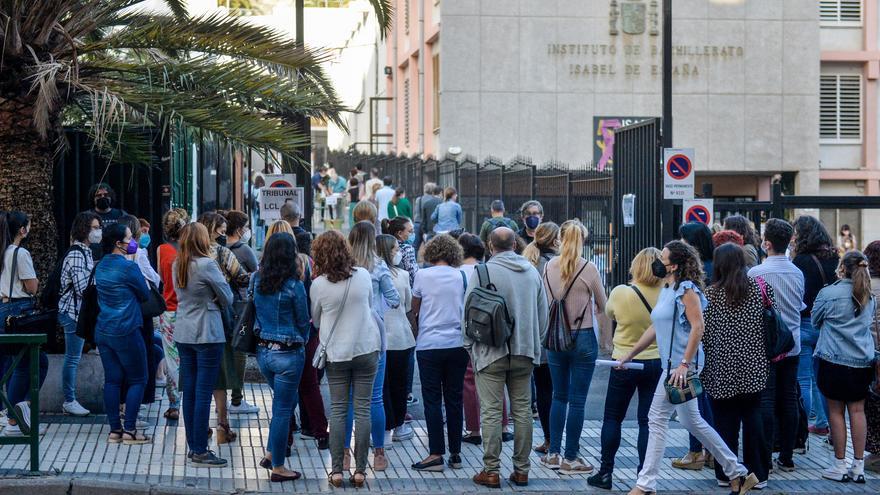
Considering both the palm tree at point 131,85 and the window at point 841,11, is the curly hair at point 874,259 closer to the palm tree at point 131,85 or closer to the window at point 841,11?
the palm tree at point 131,85

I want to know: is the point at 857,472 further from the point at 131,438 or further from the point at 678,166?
the point at 678,166

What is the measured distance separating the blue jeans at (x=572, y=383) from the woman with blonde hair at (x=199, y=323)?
2.57 meters

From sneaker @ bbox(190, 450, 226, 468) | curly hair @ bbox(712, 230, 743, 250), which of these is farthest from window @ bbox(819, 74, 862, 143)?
sneaker @ bbox(190, 450, 226, 468)

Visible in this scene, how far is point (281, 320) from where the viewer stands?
8.53 m

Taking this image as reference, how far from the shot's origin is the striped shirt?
938cm

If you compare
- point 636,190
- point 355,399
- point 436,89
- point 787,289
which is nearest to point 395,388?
point 355,399

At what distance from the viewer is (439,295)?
9375 millimetres

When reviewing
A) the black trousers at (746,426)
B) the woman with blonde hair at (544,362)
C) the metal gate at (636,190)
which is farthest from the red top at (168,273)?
the metal gate at (636,190)

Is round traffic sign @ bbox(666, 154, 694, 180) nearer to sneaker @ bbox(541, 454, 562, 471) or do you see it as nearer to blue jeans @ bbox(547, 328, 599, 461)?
blue jeans @ bbox(547, 328, 599, 461)

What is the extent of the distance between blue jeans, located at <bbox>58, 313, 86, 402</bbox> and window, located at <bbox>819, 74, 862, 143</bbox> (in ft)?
95.5

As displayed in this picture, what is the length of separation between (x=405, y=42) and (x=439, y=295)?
105ft

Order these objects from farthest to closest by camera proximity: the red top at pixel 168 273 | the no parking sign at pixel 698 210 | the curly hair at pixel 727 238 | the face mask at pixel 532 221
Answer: the no parking sign at pixel 698 210
the face mask at pixel 532 221
the red top at pixel 168 273
the curly hair at pixel 727 238

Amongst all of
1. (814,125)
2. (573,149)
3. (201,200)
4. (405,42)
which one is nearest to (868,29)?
(814,125)

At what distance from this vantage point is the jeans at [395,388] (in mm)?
9906
